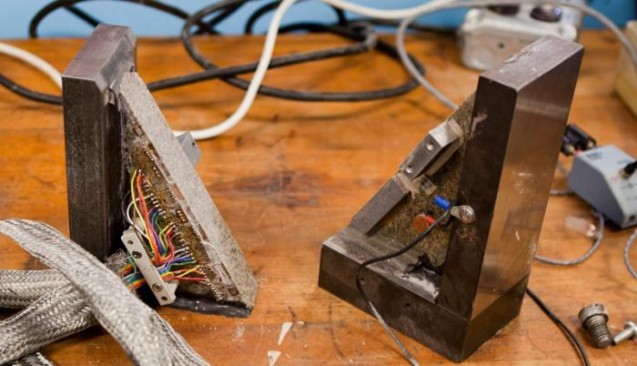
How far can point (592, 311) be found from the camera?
75cm

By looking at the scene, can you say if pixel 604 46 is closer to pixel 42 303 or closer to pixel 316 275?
pixel 316 275

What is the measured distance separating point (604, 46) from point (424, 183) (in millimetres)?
623

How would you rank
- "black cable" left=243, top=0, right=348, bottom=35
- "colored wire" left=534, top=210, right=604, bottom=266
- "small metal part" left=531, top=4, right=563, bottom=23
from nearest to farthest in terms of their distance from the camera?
"colored wire" left=534, top=210, right=604, bottom=266 → "small metal part" left=531, top=4, right=563, bottom=23 → "black cable" left=243, top=0, right=348, bottom=35

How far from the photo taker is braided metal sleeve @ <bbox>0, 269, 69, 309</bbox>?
0.70m

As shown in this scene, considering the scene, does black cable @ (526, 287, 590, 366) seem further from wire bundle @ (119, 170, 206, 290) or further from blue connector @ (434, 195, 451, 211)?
wire bundle @ (119, 170, 206, 290)

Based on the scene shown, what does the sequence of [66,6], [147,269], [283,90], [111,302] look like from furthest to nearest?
[66,6] → [283,90] → [147,269] → [111,302]

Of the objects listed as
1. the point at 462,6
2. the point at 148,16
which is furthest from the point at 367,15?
the point at 148,16

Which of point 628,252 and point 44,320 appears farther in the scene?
point 628,252

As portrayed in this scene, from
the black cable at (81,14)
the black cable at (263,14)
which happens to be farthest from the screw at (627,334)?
the black cable at (81,14)

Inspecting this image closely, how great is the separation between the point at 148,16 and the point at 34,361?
657mm

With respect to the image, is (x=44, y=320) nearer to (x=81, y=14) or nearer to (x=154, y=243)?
(x=154, y=243)

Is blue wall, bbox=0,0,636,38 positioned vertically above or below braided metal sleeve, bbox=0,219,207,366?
below

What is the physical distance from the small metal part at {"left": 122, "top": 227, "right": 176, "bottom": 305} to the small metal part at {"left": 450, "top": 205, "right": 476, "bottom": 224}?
24 cm

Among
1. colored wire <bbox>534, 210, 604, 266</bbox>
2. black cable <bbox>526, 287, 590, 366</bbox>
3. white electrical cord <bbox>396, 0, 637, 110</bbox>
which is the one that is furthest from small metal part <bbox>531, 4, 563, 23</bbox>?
black cable <bbox>526, 287, 590, 366</bbox>
